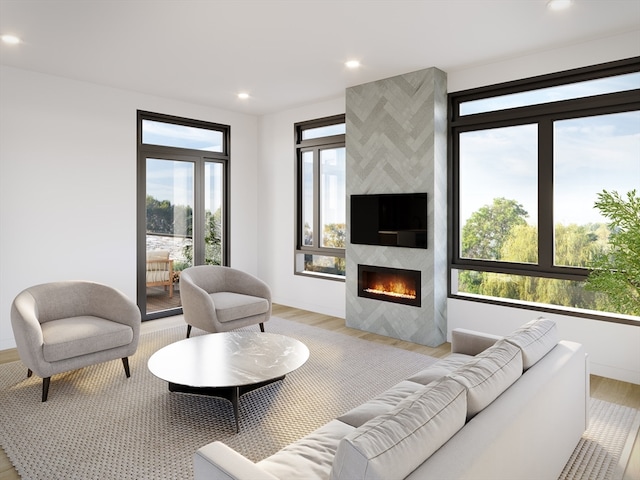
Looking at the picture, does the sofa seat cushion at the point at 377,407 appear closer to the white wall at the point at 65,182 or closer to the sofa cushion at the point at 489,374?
the sofa cushion at the point at 489,374

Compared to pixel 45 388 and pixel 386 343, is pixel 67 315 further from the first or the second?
pixel 386 343

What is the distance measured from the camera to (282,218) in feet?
21.2

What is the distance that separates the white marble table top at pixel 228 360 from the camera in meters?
2.77

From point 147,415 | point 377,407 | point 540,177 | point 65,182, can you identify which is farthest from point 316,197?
point 377,407

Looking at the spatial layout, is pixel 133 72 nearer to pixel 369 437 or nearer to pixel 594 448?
pixel 369 437

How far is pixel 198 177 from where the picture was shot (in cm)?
607

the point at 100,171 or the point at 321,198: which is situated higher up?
the point at 100,171

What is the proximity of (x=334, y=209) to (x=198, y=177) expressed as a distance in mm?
1956

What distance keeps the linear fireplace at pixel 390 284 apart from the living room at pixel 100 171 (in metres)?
0.42

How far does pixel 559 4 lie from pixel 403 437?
3219 mm

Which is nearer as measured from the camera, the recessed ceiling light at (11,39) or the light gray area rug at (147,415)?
the light gray area rug at (147,415)

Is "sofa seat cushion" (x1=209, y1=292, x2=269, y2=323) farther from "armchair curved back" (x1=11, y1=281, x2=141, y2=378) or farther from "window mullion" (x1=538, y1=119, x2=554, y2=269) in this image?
"window mullion" (x1=538, y1=119, x2=554, y2=269)

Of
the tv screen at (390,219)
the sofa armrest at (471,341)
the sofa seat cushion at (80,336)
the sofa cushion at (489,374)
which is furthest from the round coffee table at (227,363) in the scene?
the tv screen at (390,219)

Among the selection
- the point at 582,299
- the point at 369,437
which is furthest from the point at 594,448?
the point at 369,437
